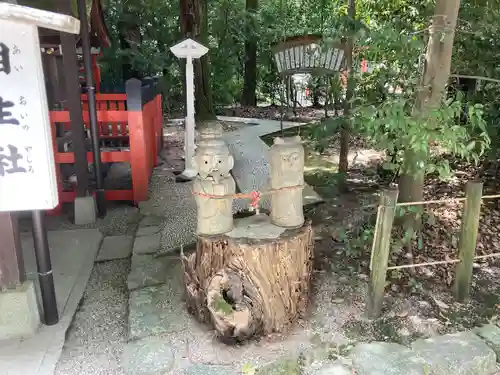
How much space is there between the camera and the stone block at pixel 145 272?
3830 mm

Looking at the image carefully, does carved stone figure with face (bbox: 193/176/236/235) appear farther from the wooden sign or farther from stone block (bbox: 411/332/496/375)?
stone block (bbox: 411/332/496/375)

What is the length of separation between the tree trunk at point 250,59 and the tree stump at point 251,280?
37.7 feet

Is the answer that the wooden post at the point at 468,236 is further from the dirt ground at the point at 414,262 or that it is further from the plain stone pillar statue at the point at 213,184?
the plain stone pillar statue at the point at 213,184

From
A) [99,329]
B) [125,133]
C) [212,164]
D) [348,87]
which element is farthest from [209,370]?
[125,133]

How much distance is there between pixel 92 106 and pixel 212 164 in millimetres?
2614

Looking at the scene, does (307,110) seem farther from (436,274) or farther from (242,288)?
(242,288)

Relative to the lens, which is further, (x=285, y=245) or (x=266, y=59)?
(x=266, y=59)

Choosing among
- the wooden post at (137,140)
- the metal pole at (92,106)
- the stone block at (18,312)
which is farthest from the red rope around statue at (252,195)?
the wooden post at (137,140)

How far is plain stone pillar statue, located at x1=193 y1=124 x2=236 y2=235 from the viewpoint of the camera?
10.1 ft

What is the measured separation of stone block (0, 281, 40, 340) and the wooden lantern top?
3.18m

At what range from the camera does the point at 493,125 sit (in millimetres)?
4828

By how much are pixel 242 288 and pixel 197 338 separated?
1.54 ft

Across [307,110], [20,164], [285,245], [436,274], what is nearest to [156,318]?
[285,245]

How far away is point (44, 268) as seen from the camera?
317cm
